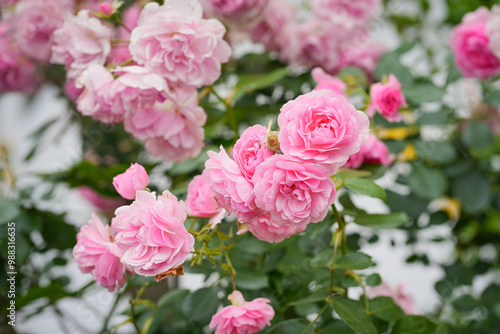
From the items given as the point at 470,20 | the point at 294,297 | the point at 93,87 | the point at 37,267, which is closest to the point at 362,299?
the point at 294,297

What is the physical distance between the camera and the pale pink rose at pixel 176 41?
1.61ft

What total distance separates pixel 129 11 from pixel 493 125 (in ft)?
2.58

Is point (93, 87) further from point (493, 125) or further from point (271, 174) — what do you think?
point (493, 125)

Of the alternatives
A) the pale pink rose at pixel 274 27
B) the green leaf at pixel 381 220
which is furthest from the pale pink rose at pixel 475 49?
the green leaf at pixel 381 220

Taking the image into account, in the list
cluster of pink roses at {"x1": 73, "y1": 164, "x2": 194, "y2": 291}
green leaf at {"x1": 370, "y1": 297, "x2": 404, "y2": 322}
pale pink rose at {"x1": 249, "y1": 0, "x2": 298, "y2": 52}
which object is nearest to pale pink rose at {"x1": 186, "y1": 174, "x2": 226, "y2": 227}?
cluster of pink roses at {"x1": 73, "y1": 164, "x2": 194, "y2": 291}

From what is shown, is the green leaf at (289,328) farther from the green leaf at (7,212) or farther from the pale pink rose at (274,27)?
the pale pink rose at (274,27)

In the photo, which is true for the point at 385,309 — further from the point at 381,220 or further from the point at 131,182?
the point at 131,182

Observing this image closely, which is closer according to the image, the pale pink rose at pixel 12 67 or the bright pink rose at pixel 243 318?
the bright pink rose at pixel 243 318

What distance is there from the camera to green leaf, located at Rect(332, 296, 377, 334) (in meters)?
0.46

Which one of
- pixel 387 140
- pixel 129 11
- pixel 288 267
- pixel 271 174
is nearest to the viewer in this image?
pixel 271 174

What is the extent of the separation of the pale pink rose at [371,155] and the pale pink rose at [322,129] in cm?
21

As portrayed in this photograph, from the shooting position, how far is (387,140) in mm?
763

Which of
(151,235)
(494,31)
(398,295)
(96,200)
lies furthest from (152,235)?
(96,200)

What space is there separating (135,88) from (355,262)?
28cm
